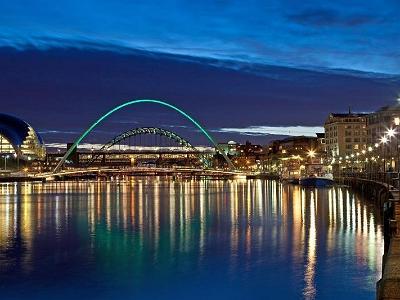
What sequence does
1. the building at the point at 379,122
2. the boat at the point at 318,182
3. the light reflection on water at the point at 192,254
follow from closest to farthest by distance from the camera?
the light reflection on water at the point at 192,254, the boat at the point at 318,182, the building at the point at 379,122

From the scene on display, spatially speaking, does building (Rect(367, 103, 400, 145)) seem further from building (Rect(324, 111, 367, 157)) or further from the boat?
building (Rect(324, 111, 367, 157))

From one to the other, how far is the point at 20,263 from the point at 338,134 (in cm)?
15449

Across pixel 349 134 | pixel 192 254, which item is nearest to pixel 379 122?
pixel 349 134

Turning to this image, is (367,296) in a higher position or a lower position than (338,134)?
lower

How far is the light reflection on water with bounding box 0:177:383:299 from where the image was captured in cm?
2908

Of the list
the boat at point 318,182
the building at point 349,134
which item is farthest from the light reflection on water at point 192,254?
the building at point 349,134

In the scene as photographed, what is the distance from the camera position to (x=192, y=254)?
38438 millimetres

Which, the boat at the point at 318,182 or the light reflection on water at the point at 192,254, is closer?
the light reflection on water at the point at 192,254

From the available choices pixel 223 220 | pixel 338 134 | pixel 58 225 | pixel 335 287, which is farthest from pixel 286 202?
pixel 338 134

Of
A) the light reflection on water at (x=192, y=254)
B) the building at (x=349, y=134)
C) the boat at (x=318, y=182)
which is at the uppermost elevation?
the building at (x=349, y=134)

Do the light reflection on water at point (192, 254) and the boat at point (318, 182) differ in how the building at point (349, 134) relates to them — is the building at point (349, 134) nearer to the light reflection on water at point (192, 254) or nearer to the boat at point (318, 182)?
the boat at point (318, 182)

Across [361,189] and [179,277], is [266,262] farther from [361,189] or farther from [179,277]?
[361,189]

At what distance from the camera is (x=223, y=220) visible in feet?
194

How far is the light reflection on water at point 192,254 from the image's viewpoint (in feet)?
95.4
